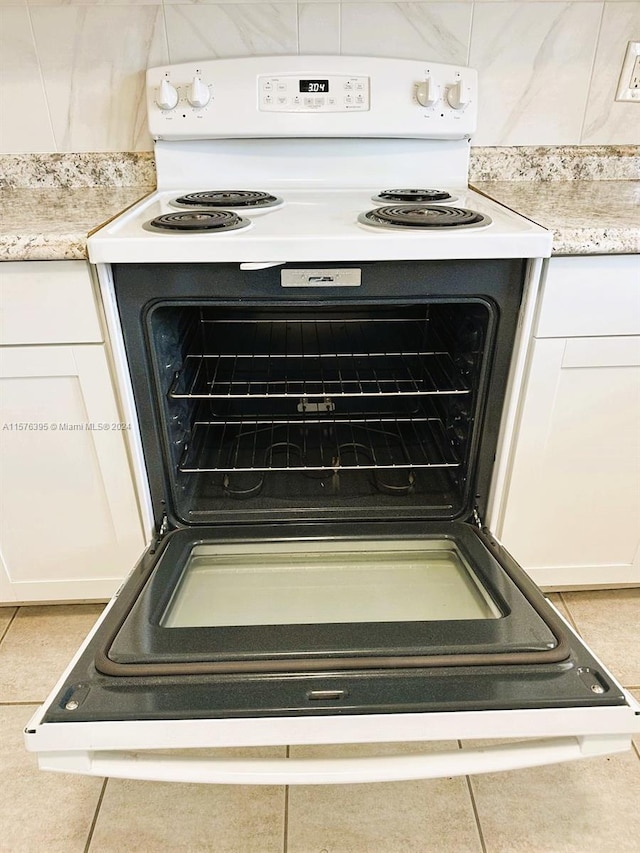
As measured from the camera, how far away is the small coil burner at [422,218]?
1.03 m

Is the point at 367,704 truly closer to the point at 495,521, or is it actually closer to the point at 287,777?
the point at 287,777

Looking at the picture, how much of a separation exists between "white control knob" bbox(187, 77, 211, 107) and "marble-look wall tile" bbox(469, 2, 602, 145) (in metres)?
0.67

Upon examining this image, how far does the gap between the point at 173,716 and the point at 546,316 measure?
0.90m

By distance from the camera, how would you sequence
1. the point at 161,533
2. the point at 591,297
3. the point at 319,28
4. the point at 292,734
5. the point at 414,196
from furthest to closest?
the point at 319,28, the point at 414,196, the point at 161,533, the point at 591,297, the point at 292,734

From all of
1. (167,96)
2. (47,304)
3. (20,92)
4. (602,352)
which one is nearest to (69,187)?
(20,92)

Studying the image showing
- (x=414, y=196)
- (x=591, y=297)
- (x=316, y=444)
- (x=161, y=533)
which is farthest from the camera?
(x=316, y=444)

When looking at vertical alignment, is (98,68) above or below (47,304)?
above

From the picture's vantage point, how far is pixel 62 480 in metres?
1.24

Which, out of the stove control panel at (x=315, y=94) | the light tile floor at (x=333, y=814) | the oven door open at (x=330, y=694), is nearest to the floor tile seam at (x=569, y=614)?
the light tile floor at (x=333, y=814)

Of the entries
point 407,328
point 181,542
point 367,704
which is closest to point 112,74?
point 407,328

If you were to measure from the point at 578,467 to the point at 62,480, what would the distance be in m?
1.11

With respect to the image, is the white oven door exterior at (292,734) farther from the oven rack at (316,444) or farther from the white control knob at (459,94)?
the white control knob at (459,94)

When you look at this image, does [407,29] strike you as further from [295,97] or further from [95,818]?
[95,818]

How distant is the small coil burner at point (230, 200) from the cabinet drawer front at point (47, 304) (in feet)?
1.16
